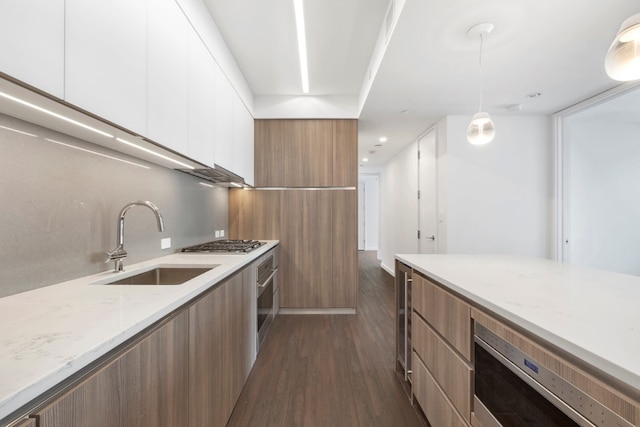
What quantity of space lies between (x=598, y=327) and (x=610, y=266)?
387cm

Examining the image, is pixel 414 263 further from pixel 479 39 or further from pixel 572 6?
pixel 572 6

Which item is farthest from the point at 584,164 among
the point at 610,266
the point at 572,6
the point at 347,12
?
the point at 347,12

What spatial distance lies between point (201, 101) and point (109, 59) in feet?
2.75

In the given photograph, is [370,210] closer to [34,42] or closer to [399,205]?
[399,205]

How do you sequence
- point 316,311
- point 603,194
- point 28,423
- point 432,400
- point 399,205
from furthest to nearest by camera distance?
point 399,205, point 316,311, point 603,194, point 432,400, point 28,423

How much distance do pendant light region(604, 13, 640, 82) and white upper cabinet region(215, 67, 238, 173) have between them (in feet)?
7.94

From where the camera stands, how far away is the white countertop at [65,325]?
468 mm

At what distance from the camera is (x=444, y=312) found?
1274mm

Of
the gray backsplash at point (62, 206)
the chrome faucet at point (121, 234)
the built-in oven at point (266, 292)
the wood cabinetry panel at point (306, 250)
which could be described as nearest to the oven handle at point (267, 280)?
the built-in oven at point (266, 292)

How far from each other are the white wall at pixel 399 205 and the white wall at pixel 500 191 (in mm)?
993

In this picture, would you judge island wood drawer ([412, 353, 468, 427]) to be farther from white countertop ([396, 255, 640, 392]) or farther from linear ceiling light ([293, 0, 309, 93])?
linear ceiling light ([293, 0, 309, 93])

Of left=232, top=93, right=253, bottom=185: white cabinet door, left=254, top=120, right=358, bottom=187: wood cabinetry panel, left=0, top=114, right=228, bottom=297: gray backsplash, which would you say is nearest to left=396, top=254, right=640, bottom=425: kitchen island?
left=0, top=114, right=228, bottom=297: gray backsplash

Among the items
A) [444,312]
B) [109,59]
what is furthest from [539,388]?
[109,59]

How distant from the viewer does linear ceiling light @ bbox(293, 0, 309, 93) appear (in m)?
1.88
